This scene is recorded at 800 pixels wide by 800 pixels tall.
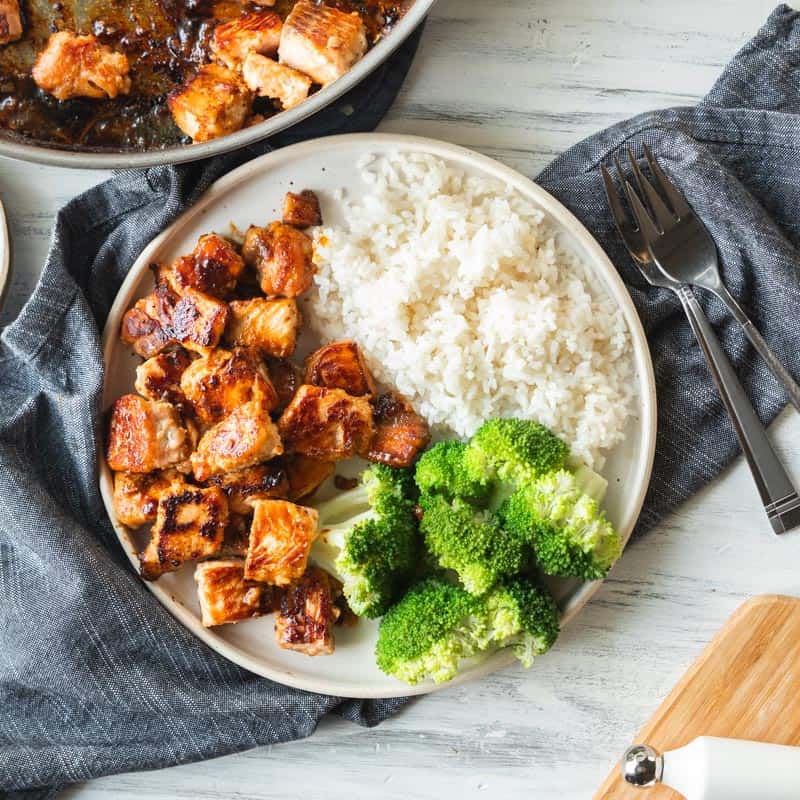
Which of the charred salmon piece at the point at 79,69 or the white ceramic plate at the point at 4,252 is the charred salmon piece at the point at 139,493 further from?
the charred salmon piece at the point at 79,69

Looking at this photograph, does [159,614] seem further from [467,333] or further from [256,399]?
[467,333]

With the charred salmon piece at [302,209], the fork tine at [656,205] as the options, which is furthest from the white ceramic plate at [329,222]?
the fork tine at [656,205]

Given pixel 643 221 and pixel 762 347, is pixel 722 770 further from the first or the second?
pixel 643 221

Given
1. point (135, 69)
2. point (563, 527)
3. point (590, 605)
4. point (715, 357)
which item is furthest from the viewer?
point (590, 605)

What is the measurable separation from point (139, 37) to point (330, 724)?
255 cm

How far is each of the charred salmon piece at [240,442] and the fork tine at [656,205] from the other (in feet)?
5.06

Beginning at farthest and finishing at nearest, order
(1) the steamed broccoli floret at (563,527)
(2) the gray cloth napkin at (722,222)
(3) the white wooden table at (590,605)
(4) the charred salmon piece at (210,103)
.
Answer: (3) the white wooden table at (590,605) → (2) the gray cloth napkin at (722,222) → (4) the charred salmon piece at (210,103) → (1) the steamed broccoli floret at (563,527)

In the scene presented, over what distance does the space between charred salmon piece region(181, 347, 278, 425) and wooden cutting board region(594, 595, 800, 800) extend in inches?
69.6

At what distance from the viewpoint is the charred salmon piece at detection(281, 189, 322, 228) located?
124 inches

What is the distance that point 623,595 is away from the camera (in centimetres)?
332

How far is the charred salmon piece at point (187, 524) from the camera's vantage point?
9.96 feet

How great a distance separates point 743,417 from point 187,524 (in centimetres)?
197

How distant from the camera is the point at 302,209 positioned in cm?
316

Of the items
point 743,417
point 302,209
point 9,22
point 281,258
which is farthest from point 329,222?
point 743,417
